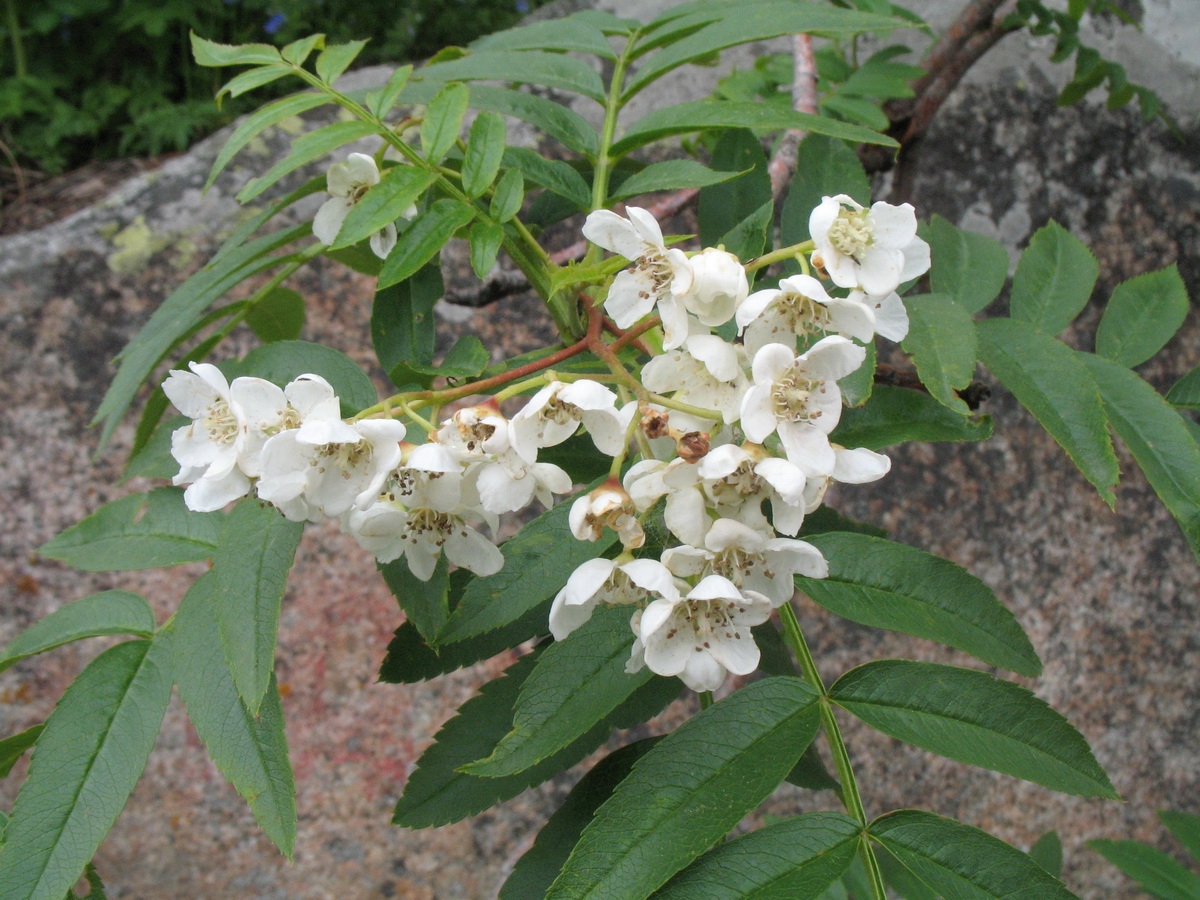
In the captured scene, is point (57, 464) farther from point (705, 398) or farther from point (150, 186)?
point (705, 398)

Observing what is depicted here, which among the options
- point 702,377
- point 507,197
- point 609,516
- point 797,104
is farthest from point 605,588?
point 797,104

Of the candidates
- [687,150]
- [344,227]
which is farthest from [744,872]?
[687,150]

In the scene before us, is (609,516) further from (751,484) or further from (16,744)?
(16,744)

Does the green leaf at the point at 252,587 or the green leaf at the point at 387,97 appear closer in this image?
the green leaf at the point at 252,587

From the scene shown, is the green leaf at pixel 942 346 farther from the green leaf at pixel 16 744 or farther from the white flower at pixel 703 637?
the green leaf at pixel 16 744

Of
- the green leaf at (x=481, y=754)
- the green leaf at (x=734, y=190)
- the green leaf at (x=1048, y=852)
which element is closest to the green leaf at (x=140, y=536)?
the green leaf at (x=481, y=754)
